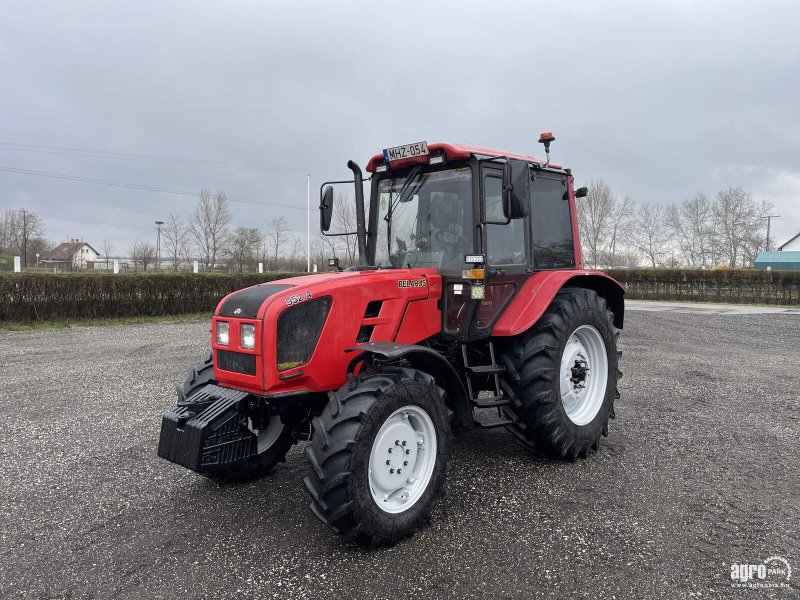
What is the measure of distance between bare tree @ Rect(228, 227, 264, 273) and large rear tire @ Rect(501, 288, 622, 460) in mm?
33272

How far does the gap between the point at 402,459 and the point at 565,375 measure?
194cm

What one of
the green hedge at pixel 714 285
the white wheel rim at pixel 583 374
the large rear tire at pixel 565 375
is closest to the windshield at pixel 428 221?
the large rear tire at pixel 565 375

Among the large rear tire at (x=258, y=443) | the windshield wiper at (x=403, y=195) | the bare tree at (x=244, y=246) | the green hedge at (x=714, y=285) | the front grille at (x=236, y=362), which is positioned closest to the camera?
the front grille at (x=236, y=362)

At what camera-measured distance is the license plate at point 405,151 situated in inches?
166

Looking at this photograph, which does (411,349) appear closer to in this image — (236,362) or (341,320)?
(341,320)

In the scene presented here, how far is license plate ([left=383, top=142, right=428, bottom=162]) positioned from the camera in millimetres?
4219

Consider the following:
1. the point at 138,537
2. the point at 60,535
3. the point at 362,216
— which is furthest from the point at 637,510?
the point at 60,535

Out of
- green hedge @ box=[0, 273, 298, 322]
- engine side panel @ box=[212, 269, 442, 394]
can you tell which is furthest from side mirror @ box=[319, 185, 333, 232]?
green hedge @ box=[0, 273, 298, 322]

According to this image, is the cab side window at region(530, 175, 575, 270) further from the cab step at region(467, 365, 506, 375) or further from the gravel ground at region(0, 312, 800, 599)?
the gravel ground at region(0, 312, 800, 599)

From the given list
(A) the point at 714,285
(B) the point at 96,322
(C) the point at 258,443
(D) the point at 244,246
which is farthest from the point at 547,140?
(D) the point at 244,246

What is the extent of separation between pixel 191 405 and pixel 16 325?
13201 millimetres

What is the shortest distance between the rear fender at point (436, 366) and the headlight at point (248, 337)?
60cm

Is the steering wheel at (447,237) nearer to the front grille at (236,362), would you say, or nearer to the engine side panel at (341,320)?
the engine side panel at (341,320)

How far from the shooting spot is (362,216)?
14.9 feet
